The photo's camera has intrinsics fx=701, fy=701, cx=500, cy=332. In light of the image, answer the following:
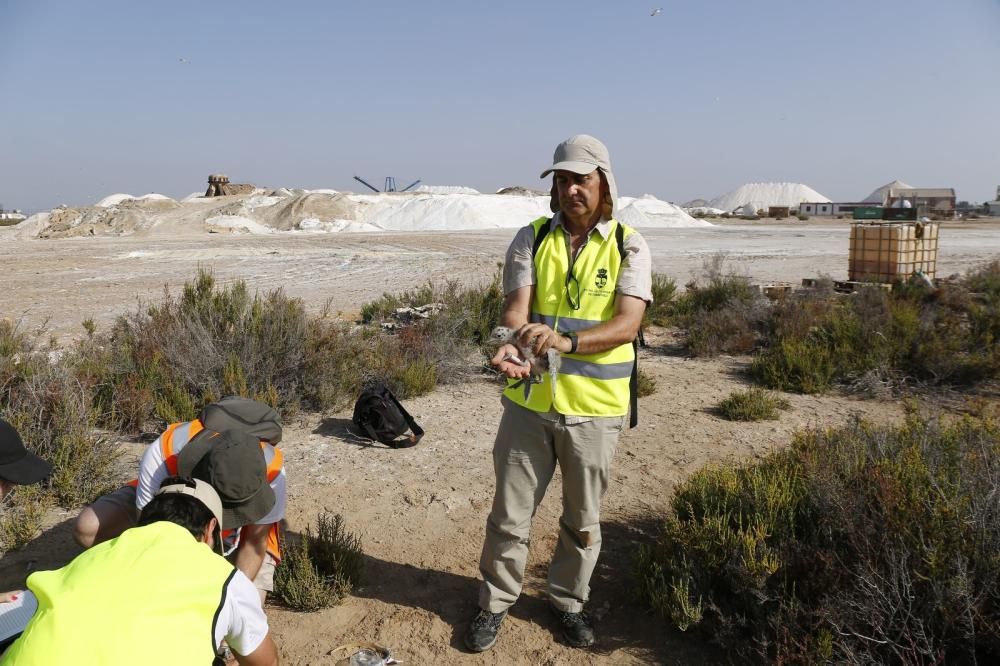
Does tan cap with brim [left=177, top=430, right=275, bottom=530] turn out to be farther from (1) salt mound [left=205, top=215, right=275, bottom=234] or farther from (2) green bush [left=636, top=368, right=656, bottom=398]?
(1) salt mound [left=205, top=215, right=275, bottom=234]

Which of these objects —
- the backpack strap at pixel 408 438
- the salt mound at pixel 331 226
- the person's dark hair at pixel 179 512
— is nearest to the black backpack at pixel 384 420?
the backpack strap at pixel 408 438

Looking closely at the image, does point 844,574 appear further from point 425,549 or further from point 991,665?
point 425,549

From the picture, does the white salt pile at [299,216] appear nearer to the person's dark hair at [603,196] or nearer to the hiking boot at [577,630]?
the person's dark hair at [603,196]

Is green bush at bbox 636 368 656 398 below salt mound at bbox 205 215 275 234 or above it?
below

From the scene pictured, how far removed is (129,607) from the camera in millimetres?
1640

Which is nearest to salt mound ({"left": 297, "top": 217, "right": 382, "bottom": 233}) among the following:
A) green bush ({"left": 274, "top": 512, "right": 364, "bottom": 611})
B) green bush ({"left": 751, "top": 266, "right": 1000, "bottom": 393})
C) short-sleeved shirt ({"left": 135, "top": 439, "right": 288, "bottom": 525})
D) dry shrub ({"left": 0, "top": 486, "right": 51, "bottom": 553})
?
green bush ({"left": 751, "top": 266, "right": 1000, "bottom": 393})

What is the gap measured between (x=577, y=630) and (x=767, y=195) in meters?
155

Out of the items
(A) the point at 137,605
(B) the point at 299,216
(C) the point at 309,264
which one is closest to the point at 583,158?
(A) the point at 137,605

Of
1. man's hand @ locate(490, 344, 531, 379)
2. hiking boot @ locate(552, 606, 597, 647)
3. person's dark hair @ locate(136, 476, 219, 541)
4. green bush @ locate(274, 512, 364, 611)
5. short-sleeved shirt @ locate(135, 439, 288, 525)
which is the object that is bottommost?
hiking boot @ locate(552, 606, 597, 647)

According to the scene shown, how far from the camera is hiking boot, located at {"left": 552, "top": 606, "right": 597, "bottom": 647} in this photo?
304cm

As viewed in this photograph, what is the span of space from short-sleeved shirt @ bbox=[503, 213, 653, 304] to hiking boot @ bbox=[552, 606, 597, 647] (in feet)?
4.66

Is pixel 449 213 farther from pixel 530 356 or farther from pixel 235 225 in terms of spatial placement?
pixel 530 356

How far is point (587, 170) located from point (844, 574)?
1942 mm

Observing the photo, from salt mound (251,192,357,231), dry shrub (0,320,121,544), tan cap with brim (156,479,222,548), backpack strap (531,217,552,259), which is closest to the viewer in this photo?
tan cap with brim (156,479,222,548)
